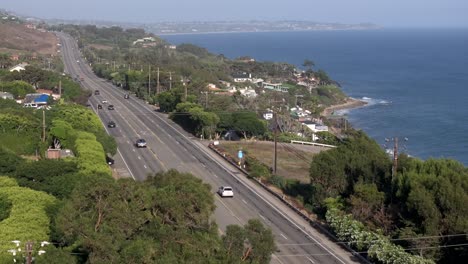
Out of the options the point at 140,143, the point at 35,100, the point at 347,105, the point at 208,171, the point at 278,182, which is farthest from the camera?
the point at 347,105

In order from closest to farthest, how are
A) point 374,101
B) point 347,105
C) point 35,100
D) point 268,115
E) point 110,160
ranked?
point 110,160, point 35,100, point 268,115, point 347,105, point 374,101

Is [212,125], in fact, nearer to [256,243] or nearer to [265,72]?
[256,243]

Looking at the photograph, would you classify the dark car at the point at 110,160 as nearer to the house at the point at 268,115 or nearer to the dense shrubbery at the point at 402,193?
the dense shrubbery at the point at 402,193

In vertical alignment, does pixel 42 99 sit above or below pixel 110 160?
above

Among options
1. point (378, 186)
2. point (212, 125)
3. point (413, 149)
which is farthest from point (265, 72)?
point (378, 186)

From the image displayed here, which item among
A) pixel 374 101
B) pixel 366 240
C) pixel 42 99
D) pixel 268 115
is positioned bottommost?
pixel 374 101

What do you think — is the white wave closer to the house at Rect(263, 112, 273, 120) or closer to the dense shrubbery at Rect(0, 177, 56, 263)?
the house at Rect(263, 112, 273, 120)

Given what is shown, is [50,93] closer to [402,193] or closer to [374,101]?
[402,193]

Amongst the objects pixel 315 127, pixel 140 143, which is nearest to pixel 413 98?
pixel 315 127
